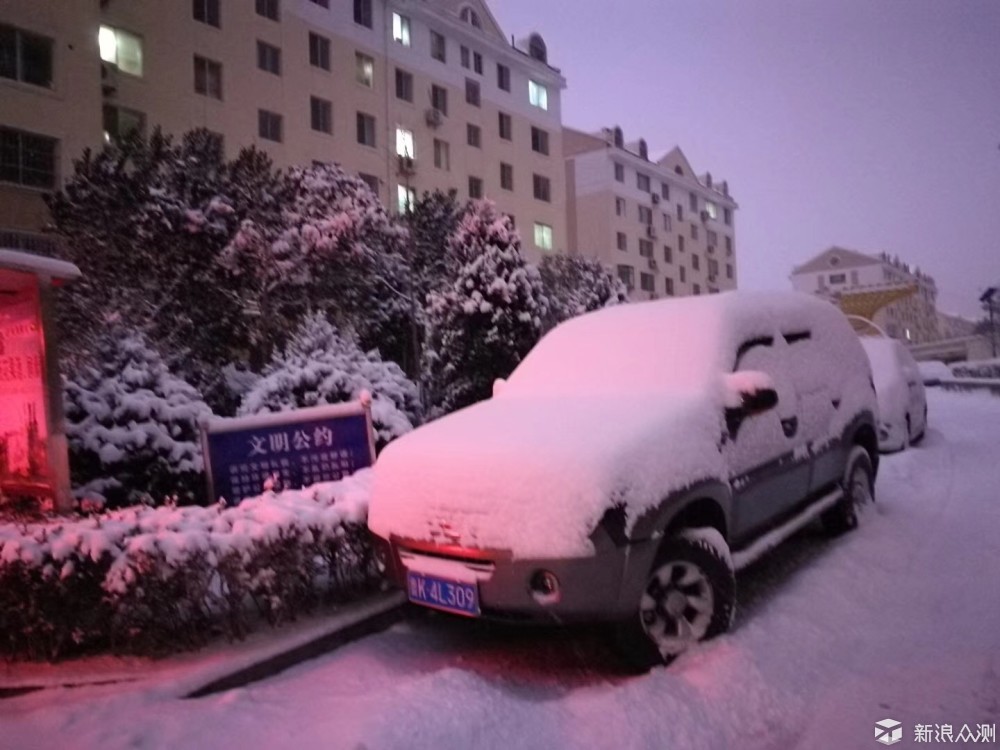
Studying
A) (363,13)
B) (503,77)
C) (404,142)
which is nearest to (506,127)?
(503,77)

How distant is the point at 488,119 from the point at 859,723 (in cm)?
3125

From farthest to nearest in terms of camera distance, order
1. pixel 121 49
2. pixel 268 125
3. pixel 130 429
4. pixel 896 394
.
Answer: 1. pixel 268 125
2. pixel 121 49
3. pixel 896 394
4. pixel 130 429

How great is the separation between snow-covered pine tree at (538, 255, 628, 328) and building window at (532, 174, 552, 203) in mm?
8096

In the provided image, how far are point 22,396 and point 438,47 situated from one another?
27.6 metres

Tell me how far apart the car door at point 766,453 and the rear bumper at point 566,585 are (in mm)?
1071

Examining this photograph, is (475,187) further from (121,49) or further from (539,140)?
(121,49)

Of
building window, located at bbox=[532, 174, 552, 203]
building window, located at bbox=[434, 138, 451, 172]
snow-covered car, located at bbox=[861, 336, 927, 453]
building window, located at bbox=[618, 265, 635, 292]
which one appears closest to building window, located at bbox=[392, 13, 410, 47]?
building window, located at bbox=[434, 138, 451, 172]

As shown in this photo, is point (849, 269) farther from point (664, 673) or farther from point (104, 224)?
point (664, 673)

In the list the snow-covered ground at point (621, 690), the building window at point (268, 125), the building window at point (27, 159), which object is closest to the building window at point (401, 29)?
the building window at point (268, 125)

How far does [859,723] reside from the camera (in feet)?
11.2

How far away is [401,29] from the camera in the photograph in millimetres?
28578

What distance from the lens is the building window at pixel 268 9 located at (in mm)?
23469

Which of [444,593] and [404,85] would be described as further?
[404,85]

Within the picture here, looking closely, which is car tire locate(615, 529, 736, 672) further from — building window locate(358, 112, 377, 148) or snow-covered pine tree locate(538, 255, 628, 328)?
building window locate(358, 112, 377, 148)
